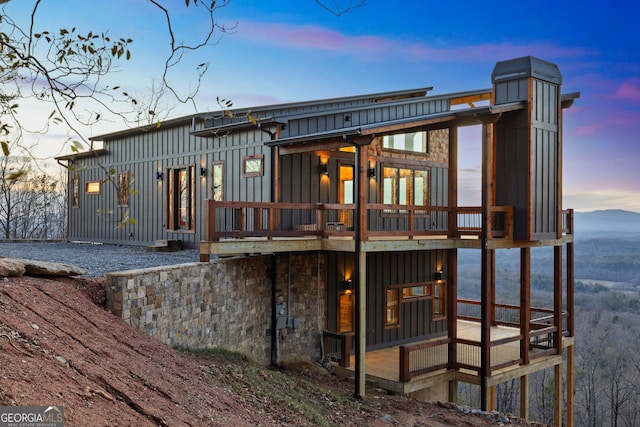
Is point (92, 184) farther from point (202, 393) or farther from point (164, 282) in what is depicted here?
point (202, 393)

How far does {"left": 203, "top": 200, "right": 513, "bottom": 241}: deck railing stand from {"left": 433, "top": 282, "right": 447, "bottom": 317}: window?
359cm

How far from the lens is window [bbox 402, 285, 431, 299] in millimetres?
16375

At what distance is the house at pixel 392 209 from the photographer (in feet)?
38.8

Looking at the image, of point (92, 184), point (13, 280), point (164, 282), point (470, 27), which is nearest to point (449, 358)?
point (164, 282)

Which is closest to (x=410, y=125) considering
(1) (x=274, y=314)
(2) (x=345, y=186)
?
(2) (x=345, y=186)

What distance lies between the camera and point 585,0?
28.5 metres

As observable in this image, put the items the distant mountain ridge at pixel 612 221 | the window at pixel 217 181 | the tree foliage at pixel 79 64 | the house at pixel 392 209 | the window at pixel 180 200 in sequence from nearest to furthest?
the tree foliage at pixel 79 64, the house at pixel 392 209, the window at pixel 217 181, the window at pixel 180 200, the distant mountain ridge at pixel 612 221

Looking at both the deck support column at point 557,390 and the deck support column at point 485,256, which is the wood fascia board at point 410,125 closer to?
the deck support column at point 485,256

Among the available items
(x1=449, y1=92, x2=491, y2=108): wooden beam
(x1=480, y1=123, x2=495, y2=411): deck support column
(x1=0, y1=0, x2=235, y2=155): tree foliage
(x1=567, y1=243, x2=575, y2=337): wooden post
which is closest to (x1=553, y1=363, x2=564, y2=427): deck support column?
(x1=567, y1=243, x2=575, y2=337): wooden post

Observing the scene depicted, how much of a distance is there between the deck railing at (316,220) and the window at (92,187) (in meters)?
8.32

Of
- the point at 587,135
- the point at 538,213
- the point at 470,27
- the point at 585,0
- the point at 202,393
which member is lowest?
the point at 202,393

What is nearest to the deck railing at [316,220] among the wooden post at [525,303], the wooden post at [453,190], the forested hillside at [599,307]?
the wooden post at [453,190]

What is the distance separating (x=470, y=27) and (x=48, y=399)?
2682cm

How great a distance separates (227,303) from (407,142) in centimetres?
824
